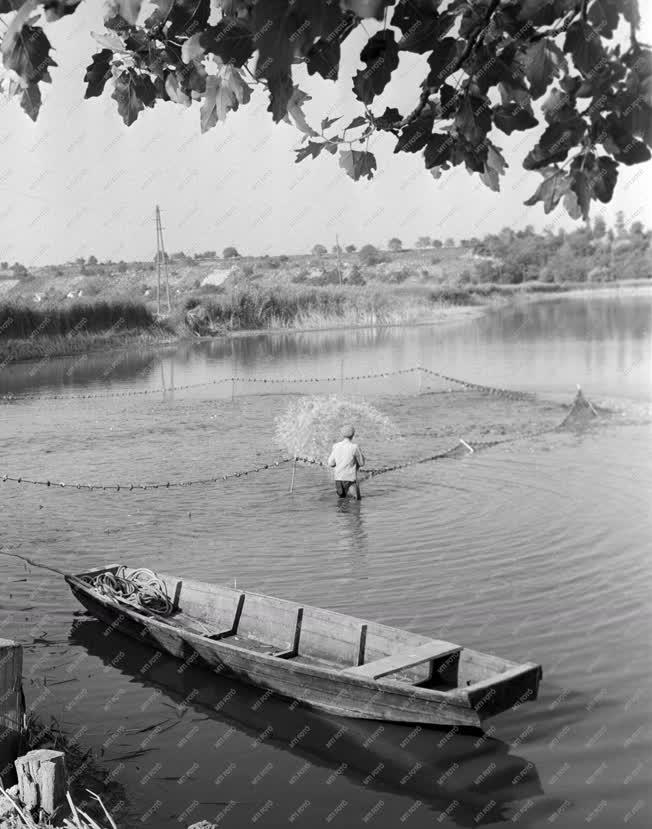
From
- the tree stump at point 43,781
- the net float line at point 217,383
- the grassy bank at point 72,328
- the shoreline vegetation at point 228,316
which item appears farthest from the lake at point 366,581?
the shoreline vegetation at point 228,316

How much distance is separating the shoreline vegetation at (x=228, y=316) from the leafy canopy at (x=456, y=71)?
4273 centimetres

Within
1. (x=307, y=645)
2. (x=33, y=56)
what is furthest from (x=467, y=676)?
(x=33, y=56)

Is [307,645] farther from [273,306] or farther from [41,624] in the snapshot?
[273,306]

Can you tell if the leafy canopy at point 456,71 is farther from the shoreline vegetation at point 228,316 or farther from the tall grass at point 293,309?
the tall grass at point 293,309

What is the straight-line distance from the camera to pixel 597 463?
20.6 metres

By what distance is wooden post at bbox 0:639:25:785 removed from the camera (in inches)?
264

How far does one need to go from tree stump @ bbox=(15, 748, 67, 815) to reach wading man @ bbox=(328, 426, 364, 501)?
11.7 meters

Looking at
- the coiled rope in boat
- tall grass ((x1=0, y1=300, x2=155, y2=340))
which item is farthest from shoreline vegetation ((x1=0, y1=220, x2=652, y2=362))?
the coiled rope in boat

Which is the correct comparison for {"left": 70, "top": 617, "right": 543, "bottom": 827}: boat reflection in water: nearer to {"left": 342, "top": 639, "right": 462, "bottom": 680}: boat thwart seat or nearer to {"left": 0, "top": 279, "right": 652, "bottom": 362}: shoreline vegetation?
{"left": 342, "top": 639, "right": 462, "bottom": 680}: boat thwart seat

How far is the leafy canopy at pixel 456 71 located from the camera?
3012 mm

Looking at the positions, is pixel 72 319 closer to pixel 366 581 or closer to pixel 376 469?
pixel 376 469

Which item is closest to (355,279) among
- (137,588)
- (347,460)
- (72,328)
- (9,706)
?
(72,328)

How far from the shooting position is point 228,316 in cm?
5975

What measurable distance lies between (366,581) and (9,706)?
22.7 ft
